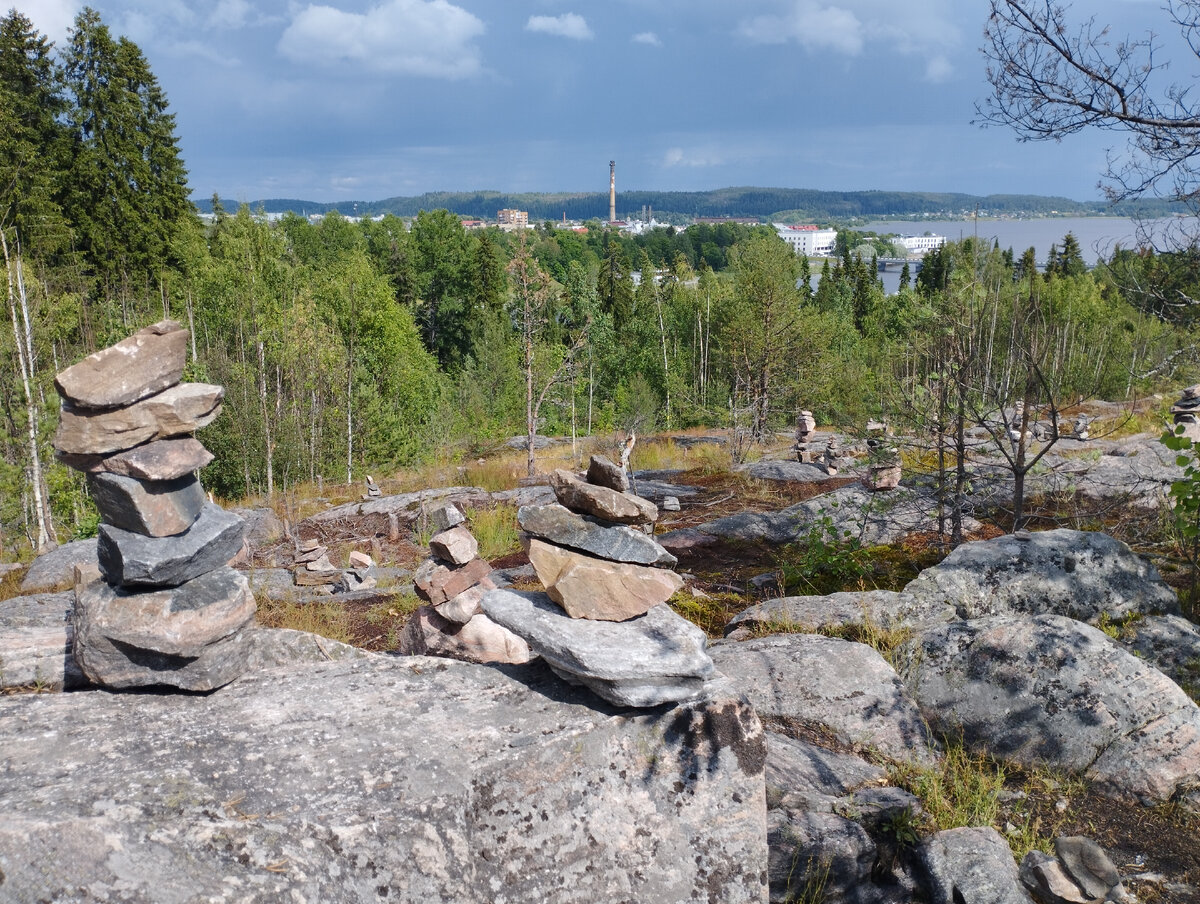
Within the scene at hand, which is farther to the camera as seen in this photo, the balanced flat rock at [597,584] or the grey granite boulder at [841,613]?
the grey granite boulder at [841,613]

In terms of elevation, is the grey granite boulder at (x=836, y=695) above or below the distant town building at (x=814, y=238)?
below

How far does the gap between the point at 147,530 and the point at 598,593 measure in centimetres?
226

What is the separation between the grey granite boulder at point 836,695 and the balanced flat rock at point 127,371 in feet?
12.3

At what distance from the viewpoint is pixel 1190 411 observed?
14219mm

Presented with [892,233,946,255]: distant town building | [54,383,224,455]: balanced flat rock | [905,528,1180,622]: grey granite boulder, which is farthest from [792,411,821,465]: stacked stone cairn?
[892,233,946,255]: distant town building

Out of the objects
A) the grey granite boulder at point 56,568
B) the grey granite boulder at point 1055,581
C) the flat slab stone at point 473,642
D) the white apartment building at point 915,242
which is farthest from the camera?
the white apartment building at point 915,242

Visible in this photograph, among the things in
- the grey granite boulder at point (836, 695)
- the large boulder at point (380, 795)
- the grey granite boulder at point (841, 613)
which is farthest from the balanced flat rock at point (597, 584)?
the grey granite boulder at point (841, 613)

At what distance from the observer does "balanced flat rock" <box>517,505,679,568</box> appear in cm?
422

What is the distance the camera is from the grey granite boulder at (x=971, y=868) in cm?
383

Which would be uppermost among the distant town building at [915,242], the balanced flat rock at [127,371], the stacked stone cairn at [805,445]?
the distant town building at [915,242]

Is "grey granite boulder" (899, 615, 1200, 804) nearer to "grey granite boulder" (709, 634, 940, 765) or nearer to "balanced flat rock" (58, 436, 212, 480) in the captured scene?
"grey granite boulder" (709, 634, 940, 765)

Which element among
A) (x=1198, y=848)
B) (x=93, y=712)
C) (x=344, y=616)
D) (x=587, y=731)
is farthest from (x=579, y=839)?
(x=344, y=616)

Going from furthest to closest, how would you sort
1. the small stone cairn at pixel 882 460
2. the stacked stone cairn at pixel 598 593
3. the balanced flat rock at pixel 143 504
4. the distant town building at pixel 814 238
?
the distant town building at pixel 814 238 < the small stone cairn at pixel 882 460 < the balanced flat rock at pixel 143 504 < the stacked stone cairn at pixel 598 593

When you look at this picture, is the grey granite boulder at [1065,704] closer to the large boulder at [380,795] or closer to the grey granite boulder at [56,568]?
the large boulder at [380,795]
